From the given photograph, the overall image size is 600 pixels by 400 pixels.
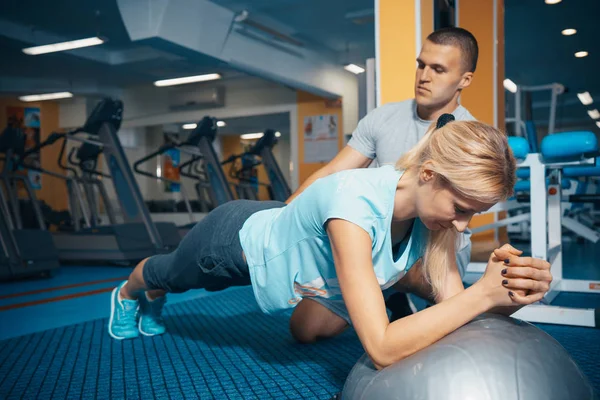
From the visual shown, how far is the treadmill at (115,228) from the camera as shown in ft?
16.8

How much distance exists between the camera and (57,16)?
7.03 m

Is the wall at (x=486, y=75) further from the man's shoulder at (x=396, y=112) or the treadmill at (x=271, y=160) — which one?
the treadmill at (x=271, y=160)

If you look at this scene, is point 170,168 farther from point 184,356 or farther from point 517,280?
point 517,280

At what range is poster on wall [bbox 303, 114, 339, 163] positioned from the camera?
383 inches

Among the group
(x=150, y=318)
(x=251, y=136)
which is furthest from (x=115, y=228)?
(x=251, y=136)

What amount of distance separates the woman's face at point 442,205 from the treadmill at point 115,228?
168 inches

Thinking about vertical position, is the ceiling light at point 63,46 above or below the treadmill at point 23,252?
above

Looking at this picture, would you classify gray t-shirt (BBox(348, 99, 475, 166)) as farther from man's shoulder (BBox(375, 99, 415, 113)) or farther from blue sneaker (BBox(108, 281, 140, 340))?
blue sneaker (BBox(108, 281, 140, 340))

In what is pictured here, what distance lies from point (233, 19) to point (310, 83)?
2184mm

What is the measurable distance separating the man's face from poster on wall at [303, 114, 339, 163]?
7.67 meters

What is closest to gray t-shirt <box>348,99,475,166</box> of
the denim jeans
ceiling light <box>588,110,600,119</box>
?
the denim jeans

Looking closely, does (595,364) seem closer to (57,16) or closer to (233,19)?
(233,19)

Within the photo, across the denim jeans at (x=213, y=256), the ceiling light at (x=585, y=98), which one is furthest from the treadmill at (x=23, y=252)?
the ceiling light at (x=585, y=98)

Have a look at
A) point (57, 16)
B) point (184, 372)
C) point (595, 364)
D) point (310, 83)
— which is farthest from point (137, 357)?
point (310, 83)
